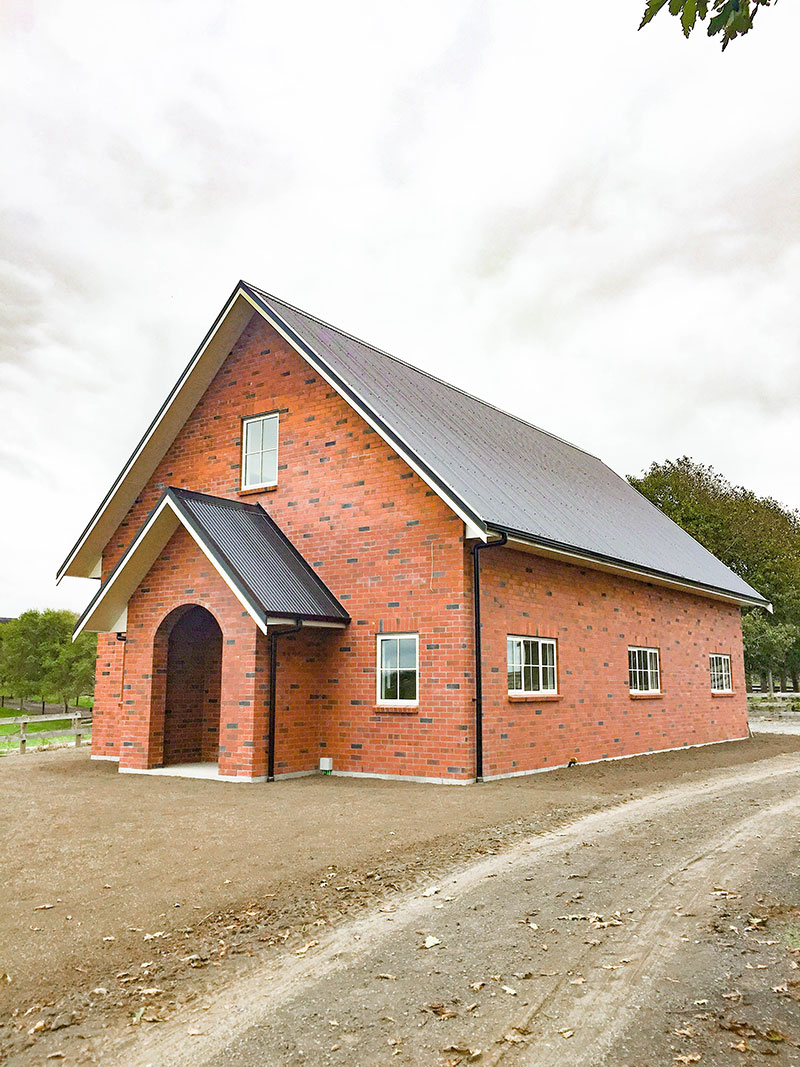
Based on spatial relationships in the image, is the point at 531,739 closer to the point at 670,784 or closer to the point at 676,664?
the point at 670,784

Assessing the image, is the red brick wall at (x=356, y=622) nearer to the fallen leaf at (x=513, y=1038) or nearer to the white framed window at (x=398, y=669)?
the white framed window at (x=398, y=669)

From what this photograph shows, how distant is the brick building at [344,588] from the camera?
44.3 feet

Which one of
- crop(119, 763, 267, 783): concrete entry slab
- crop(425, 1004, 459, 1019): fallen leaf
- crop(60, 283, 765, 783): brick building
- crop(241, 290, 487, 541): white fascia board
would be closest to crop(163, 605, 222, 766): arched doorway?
crop(60, 283, 765, 783): brick building

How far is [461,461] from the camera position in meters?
15.5

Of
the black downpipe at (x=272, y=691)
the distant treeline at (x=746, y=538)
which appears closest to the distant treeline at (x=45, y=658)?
the distant treeline at (x=746, y=538)

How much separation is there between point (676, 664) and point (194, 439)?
473 inches

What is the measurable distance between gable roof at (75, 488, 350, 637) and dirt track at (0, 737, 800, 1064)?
270 cm

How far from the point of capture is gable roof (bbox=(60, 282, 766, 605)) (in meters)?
14.1

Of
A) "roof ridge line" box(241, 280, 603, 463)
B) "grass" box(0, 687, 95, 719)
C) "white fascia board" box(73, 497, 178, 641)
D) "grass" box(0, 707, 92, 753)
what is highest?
"roof ridge line" box(241, 280, 603, 463)

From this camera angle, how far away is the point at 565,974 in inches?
199

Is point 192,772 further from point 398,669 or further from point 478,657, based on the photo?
point 478,657

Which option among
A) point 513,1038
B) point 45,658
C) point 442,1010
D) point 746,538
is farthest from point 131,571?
point 45,658

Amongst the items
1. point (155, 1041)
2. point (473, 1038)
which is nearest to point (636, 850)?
point (473, 1038)

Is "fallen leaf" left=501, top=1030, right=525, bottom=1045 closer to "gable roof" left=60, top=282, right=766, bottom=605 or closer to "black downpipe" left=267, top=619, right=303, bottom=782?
"gable roof" left=60, top=282, right=766, bottom=605
